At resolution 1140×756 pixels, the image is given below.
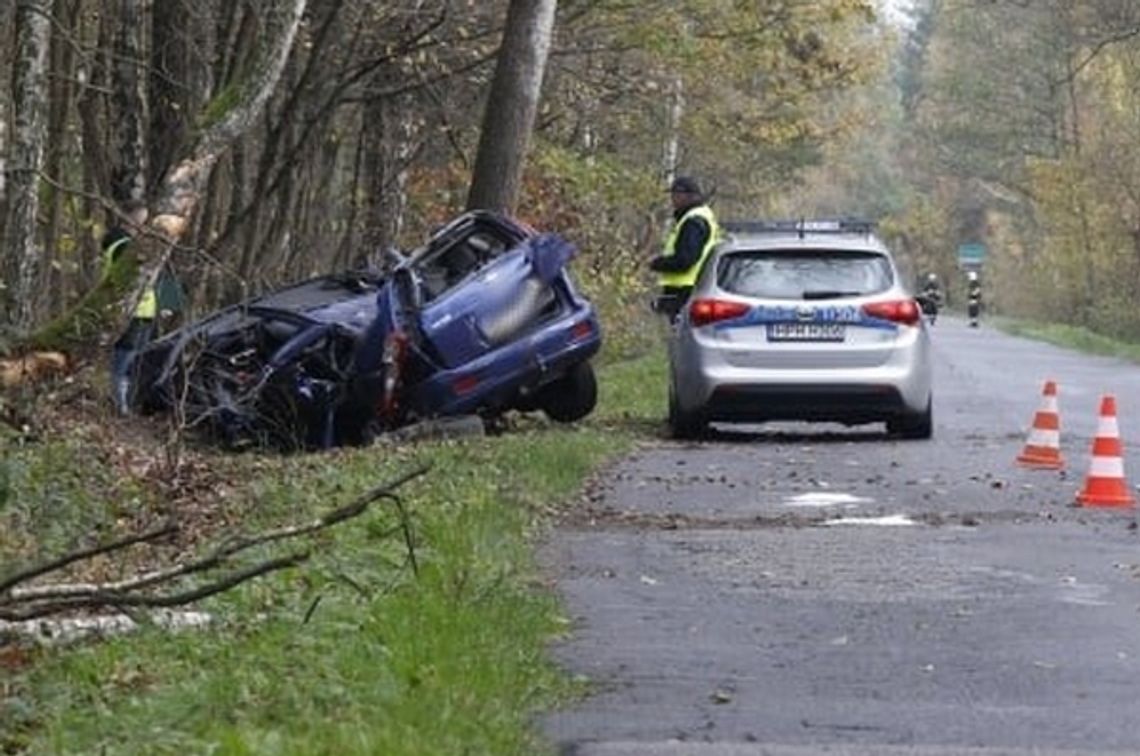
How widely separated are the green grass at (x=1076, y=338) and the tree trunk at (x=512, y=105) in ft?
78.7

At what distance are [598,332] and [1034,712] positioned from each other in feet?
36.8

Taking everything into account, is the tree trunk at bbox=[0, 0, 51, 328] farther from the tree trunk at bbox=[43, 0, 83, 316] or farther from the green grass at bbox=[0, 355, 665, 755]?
the green grass at bbox=[0, 355, 665, 755]

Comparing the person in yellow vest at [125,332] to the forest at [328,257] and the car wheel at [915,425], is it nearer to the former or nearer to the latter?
the forest at [328,257]

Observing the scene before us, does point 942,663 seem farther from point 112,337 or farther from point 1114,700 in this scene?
point 112,337

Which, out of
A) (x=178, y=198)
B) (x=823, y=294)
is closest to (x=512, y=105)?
(x=823, y=294)

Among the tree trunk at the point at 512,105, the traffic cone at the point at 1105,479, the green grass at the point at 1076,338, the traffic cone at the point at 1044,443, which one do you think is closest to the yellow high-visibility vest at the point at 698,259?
the tree trunk at the point at 512,105

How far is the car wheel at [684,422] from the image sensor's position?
19241 millimetres

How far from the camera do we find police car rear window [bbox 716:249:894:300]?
19.0m

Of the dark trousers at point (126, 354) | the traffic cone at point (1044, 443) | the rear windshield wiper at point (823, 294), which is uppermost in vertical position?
the rear windshield wiper at point (823, 294)

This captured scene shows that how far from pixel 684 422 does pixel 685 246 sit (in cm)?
187

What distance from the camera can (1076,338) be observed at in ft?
202

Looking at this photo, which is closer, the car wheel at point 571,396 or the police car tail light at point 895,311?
the police car tail light at point 895,311

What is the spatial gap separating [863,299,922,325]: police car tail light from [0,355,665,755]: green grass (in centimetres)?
679

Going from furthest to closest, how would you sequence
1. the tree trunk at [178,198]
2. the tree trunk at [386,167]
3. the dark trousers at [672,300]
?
1. the tree trunk at [386,167]
2. the dark trousers at [672,300]
3. the tree trunk at [178,198]
